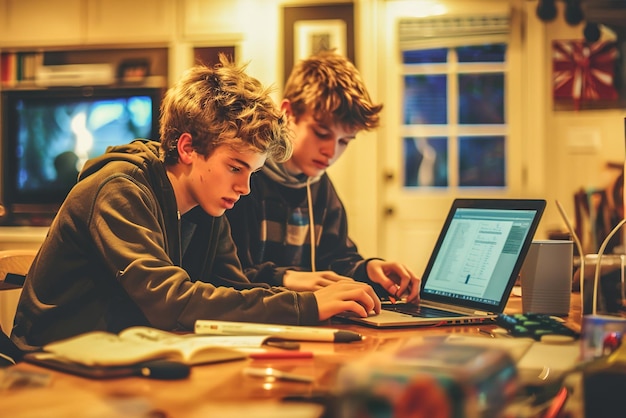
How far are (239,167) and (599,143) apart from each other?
346 centimetres

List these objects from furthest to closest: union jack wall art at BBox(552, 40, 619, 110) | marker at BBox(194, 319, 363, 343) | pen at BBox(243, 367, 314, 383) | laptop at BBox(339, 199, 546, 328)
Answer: union jack wall art at BBox(552, 40, 619, 110), laptop at BBox(339, 199, 546, 328), marker at BBox(194, 319, 363, 343), pen at BBox(243, 367, 314, 383)

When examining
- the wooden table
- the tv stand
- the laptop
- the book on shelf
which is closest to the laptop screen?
the laptop

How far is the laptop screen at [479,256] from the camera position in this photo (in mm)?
1559

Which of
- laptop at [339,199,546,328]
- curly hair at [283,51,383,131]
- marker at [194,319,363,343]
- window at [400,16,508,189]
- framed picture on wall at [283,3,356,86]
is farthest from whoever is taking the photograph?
window at [400,16,508,189]

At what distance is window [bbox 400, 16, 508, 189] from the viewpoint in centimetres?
427

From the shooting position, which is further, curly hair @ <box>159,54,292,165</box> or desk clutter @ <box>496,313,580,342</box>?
curly hair @ <box>159,54,292,165</box>

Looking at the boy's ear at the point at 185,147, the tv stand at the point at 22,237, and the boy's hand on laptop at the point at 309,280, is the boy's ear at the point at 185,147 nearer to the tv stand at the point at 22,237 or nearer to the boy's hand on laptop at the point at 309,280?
the boy's hand on laptop at the point at 309,280

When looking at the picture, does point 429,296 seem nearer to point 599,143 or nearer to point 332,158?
point 332,158

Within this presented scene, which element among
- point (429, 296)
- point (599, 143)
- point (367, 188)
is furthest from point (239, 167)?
point (599, 143)

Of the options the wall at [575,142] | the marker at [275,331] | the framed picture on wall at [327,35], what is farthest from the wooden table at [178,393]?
the wall at [575,142]

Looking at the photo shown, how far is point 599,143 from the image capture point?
455 cm

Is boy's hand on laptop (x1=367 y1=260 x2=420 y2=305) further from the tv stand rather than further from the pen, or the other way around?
the tv stand

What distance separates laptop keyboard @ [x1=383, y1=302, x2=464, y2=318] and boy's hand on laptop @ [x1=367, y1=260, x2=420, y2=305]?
0.03 m

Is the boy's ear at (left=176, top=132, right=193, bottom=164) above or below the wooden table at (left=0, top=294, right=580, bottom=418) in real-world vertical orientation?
above
